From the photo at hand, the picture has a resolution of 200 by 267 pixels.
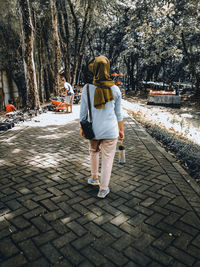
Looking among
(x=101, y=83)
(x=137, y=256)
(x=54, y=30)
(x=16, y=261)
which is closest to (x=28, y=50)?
(x=54, y=30)

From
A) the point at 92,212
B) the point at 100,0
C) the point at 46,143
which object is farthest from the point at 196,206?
the point at 100,0

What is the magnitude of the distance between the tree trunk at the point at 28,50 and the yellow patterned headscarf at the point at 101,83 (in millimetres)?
8904

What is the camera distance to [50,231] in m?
2.68

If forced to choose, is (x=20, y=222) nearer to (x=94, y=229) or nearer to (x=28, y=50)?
(x=94, y=229)

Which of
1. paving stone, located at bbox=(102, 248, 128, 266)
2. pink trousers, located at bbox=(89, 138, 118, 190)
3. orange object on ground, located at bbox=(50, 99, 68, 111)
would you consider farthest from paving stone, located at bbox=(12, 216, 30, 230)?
orange object on ground, located at bbox=(50, 99, 68, 111)

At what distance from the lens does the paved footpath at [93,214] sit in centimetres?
236

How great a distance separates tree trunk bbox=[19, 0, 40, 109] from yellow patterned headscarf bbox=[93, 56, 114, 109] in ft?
29.2

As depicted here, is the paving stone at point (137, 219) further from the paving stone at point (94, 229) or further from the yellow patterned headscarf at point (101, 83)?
the yellow patterned headscarf at point (101, 83)

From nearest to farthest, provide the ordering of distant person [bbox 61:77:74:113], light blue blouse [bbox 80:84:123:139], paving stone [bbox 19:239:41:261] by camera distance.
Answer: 1. paving stone [bbox 19:239:41:261]
2. light blue blouse [bbox 80:84:123:139]
3. distant person [bbox 61:77:74:113]

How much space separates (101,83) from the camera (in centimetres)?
294

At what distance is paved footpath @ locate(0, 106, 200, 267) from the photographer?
7.73 feet

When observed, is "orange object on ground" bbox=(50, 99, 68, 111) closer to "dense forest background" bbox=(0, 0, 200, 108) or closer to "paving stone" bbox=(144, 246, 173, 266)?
"dense forest background" bbox=(0, 0, 200, 108)

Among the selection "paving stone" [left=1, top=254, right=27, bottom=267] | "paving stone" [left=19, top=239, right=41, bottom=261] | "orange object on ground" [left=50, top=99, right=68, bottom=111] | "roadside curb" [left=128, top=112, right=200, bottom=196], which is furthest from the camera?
"orange object on ground" [left=50, top=99, right=68, bottom=111]

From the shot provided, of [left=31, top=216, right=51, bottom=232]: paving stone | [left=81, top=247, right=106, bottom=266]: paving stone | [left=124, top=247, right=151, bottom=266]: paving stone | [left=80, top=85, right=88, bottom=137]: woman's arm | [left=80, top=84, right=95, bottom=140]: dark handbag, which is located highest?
[left=80, top=85, right=88, bottom=137]: woman's arm
